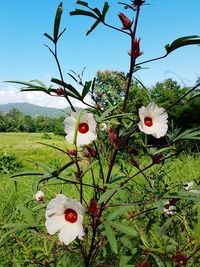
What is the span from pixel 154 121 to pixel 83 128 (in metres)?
0.26

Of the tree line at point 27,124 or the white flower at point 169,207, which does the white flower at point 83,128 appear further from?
the tree line at point 27,124

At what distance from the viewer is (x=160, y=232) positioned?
1.44m

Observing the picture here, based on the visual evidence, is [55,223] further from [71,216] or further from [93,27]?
[93,27]

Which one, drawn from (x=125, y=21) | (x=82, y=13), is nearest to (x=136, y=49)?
(x=125, y=21)

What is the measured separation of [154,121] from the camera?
140 cm

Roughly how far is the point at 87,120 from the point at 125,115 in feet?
0.46

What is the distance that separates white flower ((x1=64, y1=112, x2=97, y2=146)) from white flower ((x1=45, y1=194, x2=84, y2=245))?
211 mm

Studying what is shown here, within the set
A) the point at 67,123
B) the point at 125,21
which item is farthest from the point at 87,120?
the point at 125,21

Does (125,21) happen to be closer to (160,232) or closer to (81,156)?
(81,156)

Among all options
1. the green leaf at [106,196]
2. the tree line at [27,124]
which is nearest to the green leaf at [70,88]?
the green leaf at [106,196]

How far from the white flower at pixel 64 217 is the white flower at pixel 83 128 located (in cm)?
21

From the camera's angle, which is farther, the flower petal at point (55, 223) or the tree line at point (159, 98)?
the tree line at point (159, 98)

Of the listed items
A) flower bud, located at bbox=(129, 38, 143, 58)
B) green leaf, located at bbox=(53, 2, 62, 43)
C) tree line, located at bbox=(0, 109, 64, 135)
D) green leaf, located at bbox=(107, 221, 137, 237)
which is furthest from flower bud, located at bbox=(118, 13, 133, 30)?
tree line, located at bbox=(0, 109, 64, 135)

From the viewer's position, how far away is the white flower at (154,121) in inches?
53.9
